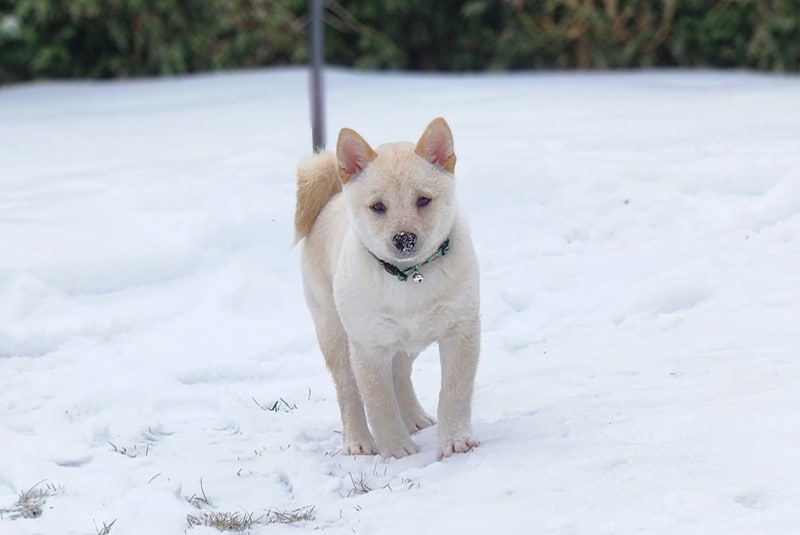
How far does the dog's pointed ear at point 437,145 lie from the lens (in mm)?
4109

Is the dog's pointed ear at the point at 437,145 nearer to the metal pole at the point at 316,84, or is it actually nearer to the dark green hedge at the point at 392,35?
the metal pole at the point at 316,84

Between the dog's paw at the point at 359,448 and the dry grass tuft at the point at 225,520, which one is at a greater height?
the dry grass tuft at the point at 225,520

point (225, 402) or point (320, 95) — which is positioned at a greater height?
point (320, 95)

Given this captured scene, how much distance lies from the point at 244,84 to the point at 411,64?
2238 mm

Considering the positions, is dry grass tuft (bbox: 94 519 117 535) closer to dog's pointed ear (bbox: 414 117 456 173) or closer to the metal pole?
dog's pointed ear (bbox: 414 117 456 173)

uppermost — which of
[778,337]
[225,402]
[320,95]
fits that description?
[320,95]

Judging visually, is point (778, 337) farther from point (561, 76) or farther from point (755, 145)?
point (561, 76)

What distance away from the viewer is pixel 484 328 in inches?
220

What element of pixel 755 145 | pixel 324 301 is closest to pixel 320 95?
pixel 755 145

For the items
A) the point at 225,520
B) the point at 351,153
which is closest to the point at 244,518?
the point at 225,520

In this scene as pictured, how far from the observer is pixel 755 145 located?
7.13 m

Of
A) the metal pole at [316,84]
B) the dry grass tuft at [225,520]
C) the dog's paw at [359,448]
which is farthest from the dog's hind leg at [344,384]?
the metal pole at [316,84]

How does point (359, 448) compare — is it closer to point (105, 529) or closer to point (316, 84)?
point (105, 529)

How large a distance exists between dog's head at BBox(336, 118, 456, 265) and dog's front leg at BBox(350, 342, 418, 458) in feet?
1.29
